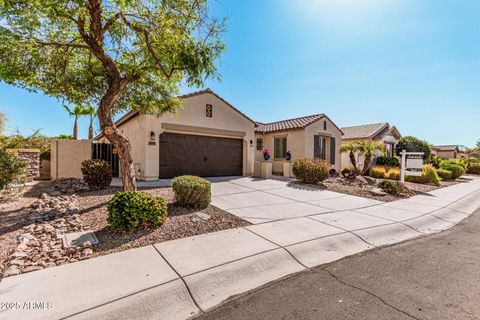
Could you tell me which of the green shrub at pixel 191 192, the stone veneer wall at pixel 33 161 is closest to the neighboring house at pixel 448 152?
the green shrub at pixel 191 192

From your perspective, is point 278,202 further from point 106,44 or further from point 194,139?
point 106,44

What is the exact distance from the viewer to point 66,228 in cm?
456

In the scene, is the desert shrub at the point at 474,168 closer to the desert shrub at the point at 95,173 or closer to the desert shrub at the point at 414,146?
the desert shrub at the point at 414,146

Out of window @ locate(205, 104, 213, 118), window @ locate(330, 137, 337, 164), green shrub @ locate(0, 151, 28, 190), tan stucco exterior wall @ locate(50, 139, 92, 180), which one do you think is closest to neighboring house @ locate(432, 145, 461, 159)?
window @ locate(330, 137, 337, 164)

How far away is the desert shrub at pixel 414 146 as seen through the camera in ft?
74.8

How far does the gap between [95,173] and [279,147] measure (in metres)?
12.0

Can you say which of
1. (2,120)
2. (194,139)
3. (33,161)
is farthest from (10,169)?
(2,120)

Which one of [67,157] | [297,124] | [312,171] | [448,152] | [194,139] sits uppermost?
[297,124]

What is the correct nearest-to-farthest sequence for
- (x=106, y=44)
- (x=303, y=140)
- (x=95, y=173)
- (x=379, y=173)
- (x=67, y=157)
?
(x=106, y=44)
(x=95, y=173)
(x=67, y=157)
(x=303, y=140)
(x=379, y=173)

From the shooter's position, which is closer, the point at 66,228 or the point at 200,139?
the point at 66,228

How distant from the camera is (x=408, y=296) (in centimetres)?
277

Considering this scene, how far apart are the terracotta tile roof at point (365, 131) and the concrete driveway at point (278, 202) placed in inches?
533

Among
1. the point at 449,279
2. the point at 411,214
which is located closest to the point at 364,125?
the point at 411,214

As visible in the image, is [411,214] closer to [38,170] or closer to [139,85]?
[139,85]
